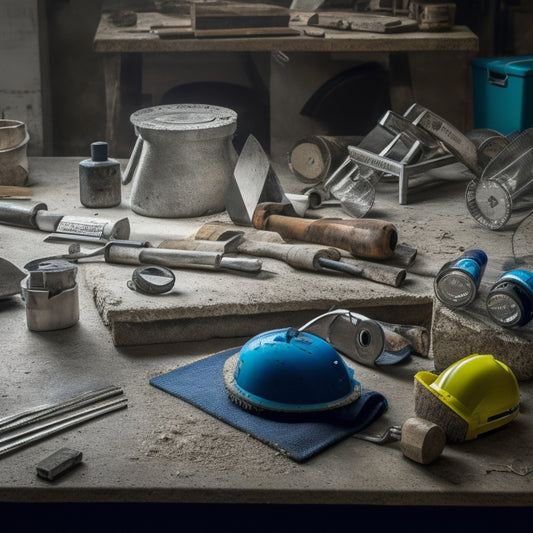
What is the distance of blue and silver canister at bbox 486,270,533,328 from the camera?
83.4 inches

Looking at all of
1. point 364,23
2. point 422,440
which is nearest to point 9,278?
point 422,440

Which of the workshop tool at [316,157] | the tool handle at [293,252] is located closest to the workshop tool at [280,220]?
the tool handle at [293,252]

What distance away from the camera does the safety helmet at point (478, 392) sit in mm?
1911

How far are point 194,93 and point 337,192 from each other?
1.82 meters

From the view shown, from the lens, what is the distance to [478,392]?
1.92 m

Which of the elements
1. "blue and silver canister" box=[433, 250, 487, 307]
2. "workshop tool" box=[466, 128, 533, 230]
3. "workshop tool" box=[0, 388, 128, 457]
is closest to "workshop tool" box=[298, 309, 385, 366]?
"blue and silver canister" box=[433, 250, 487, 307]

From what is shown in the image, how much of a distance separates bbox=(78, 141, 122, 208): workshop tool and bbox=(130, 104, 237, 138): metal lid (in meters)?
0.19

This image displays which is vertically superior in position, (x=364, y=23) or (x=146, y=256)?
(x=364, y=23)

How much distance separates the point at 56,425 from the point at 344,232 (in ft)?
4.32

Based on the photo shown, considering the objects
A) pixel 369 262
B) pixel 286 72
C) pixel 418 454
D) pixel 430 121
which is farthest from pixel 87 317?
pixel 286 72

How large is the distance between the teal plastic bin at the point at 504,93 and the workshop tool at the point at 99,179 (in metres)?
1.92

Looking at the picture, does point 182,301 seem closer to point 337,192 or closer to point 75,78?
point 337,192

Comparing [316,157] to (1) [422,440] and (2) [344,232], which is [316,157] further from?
(1) [422,440]

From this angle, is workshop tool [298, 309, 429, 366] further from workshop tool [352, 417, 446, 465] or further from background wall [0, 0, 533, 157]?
background wall [0, 0, 533, 157]
